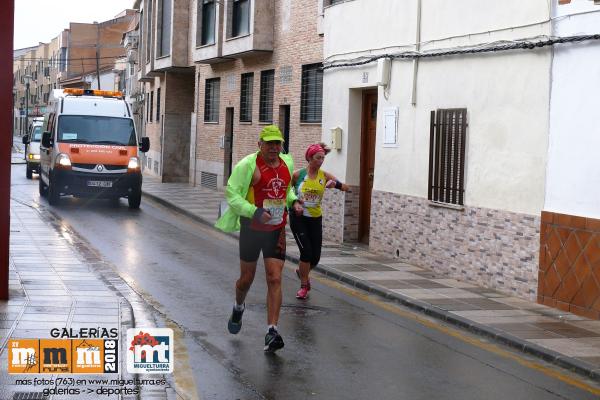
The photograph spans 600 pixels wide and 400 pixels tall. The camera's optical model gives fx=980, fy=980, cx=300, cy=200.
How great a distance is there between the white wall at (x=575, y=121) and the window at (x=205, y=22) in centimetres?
2091

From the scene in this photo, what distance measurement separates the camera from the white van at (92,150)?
2317 cm

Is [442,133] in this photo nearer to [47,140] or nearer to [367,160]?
[367,160]

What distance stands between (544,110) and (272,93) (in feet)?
48.0

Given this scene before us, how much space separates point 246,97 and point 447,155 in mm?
14840

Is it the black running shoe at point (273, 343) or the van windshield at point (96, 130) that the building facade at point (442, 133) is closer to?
the black running shoe at point (273, 343)

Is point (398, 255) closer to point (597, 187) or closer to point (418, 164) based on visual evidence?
point (418, 164)

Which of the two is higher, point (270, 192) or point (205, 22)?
point (205, 22)

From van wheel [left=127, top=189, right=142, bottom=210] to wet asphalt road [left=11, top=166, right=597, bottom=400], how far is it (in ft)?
29.9

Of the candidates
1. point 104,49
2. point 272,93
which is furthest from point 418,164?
point 104,49

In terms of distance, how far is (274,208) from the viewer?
8.65 m

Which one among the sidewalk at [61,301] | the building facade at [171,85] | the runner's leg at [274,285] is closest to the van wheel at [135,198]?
the sidewalk at [61,301]

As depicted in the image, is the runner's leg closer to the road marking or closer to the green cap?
the green cap

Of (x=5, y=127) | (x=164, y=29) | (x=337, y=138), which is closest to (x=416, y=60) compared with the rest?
(x=337, y=138)

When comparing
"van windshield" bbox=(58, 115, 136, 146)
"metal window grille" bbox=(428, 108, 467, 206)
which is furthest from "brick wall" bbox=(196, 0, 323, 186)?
"metal window grille" bbox=(428, 108, 467, 206)
